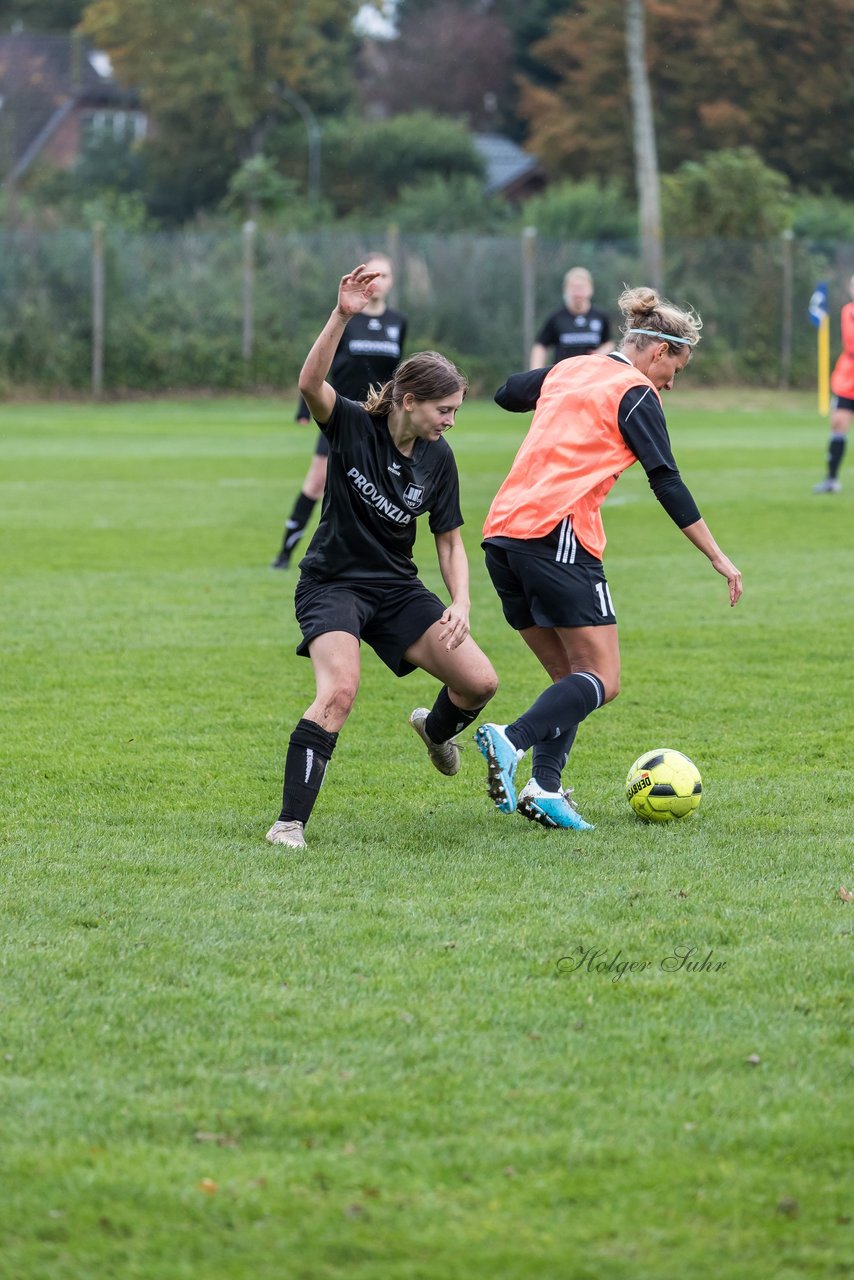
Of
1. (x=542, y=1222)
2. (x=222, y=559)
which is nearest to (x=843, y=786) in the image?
(x=542, y=1222)

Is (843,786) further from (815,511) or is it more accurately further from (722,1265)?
(815,511)

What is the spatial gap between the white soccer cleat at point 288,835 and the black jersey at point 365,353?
7402mm

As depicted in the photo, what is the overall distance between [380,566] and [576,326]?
11.7 m

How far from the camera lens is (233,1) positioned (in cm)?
4881

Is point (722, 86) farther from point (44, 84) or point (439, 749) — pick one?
point (439, 749)

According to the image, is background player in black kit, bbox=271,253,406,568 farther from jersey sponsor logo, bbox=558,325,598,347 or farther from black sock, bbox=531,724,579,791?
black sock, bbox=531,724,579,791

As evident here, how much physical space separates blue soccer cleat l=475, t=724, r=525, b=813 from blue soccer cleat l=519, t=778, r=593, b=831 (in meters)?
0.08

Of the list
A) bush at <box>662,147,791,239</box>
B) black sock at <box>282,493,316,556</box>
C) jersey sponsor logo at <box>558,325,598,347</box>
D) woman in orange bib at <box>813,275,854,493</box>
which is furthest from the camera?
bush at <box>662,147,791,239</box>

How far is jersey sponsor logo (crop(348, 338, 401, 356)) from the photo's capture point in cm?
1265

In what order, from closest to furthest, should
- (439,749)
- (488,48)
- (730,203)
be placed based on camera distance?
(439,749) < (730,203) < (488,48)

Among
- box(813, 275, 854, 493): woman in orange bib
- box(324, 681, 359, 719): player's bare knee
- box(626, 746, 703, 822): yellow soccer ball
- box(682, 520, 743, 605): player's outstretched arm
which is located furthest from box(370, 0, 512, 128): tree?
box(324, 681, 359, 719): player's bare knee

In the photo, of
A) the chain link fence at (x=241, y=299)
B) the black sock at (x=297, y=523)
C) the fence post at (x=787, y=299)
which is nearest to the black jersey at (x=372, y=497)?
the black sock at (x=297, y=523)

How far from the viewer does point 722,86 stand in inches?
1961

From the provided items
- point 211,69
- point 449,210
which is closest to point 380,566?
point 449,210
